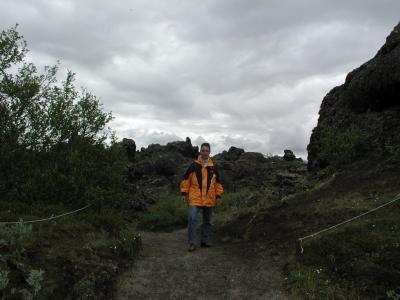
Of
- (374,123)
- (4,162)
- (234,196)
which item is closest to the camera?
(4,162)

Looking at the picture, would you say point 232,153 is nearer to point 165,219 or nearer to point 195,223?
point 165,219

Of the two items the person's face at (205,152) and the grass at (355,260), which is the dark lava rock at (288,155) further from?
the grass at (355,260)

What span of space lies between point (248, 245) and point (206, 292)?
154 inches

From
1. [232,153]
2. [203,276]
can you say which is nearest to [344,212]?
[203,276]

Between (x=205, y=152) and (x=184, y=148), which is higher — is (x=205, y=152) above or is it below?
below

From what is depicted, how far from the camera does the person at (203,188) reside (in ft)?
41.5

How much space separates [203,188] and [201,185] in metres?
0.11

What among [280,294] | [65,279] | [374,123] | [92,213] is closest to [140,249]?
[92,213]

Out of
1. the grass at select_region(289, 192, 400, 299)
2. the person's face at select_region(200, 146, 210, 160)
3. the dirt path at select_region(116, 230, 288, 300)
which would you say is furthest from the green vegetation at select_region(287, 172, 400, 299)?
the person's face at select_region(200, 146, 210, 160)

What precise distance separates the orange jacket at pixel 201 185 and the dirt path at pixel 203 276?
158 cm

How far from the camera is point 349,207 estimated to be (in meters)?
11.8

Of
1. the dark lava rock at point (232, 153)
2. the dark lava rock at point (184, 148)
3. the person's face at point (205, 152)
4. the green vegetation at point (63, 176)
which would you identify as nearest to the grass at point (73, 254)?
the green vegetation at point (63, 176)

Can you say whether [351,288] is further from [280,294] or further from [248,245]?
[248,245]

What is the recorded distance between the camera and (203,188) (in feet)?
41.7
